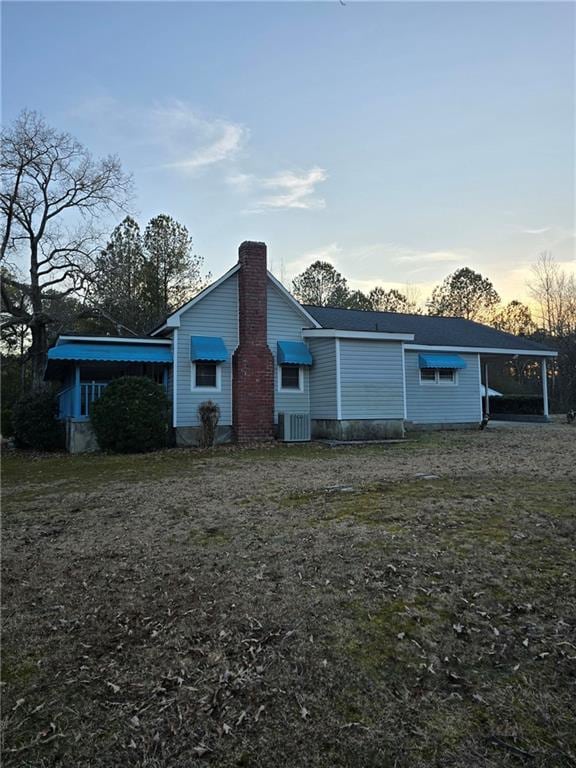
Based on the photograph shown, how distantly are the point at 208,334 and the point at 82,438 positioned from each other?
464cm

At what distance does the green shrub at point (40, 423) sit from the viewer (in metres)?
15.2

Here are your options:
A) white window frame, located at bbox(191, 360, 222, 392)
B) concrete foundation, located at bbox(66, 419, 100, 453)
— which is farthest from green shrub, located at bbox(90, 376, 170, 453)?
white window frame, located at bbox(191, 360, 222, 392)

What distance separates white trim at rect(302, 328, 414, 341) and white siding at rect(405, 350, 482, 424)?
251 centimetres

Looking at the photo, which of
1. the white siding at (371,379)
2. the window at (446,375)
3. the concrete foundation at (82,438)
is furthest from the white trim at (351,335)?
the concrete foundation at (82,438)

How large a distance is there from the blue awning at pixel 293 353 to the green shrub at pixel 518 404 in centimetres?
1342

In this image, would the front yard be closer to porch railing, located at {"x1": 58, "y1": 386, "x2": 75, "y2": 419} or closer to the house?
the house

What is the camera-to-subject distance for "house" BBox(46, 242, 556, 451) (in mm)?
14547

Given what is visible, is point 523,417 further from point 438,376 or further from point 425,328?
point 438,376

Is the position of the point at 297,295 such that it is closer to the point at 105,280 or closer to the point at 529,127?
the point at 105,280

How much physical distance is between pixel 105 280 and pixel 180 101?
15257mm

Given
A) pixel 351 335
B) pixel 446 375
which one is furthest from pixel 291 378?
pixel 446 375

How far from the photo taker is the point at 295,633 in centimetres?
311

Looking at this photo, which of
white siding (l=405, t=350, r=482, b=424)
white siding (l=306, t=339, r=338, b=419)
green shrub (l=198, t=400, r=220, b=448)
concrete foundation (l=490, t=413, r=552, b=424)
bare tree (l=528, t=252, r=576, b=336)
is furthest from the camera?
bare tree (l=528, t=252, r=576, b=336)

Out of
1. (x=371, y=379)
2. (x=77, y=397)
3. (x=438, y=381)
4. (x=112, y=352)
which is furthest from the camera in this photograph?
(x=438, y=381)
